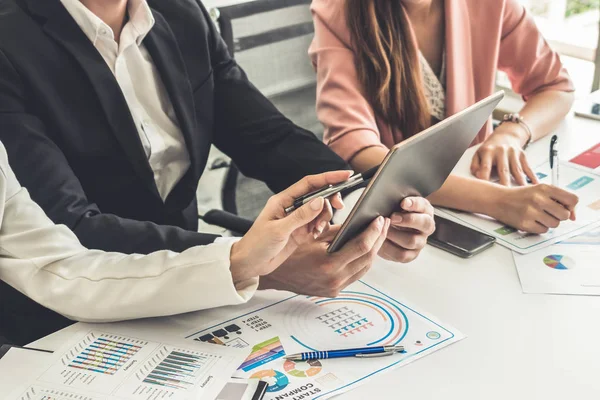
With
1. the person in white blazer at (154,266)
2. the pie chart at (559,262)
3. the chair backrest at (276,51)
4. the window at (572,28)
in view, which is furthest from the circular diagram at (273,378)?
the window at (572,28)

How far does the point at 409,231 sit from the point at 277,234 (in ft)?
0.89

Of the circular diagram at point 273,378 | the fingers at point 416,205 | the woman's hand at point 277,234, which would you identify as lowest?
the circular diagram at point 273,378

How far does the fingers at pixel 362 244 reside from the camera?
1009 mm

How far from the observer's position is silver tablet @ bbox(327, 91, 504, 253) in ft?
2.96

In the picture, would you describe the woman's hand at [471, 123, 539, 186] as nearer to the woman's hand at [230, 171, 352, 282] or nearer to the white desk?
the white desk

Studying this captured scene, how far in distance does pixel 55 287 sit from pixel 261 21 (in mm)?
938

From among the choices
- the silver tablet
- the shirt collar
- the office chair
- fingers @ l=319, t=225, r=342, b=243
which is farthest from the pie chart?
the shirt collar

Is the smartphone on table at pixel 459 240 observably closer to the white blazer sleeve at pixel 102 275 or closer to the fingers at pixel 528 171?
the fingers at pixel 528 171

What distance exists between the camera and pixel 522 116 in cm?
164

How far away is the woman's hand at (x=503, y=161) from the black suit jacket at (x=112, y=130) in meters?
0.29

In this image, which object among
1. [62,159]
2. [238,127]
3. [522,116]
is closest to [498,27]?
[522,116]

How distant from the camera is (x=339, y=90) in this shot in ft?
5.23

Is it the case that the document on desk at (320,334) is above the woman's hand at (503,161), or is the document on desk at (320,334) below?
above

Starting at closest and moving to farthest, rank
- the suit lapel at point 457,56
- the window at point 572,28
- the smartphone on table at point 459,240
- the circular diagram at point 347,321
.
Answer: the circular diagram at point 347,321, the smartphone on table at point 459,240, the suit lapel at point 457,56, the window at point 572,28
